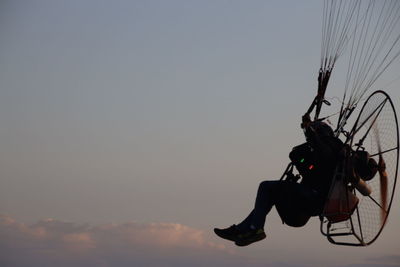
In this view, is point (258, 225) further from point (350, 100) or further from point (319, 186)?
point (350, 100)

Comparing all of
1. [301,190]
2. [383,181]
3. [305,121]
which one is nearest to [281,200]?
[301,190]

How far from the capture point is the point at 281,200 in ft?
62.0

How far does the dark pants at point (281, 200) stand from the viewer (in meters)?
18.6

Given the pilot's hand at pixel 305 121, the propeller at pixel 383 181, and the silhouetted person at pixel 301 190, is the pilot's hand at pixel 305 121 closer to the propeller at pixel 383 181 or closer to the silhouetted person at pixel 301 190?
the silhouetted person at pixel 301 190

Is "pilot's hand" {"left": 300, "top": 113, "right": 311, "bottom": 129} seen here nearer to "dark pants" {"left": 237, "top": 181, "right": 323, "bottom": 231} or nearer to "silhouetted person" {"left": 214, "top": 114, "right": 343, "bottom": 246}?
"silhouetted person" {"left": 214, "top": 114, "right": 343, "bottom": 246}

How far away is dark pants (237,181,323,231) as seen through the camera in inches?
733

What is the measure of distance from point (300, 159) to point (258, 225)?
165cm

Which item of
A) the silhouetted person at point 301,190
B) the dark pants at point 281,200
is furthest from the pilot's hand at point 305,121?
the dark pants at point 281,200

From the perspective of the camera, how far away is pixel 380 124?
736 inches

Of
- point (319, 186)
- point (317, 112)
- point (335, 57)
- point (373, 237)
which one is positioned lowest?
point (373, 237)

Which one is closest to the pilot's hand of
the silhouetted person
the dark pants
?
the silhouetted person

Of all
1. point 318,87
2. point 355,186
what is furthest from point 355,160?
point 318,87

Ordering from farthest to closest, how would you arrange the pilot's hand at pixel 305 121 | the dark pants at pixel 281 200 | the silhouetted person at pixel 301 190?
the dark pants at pixel 281 200, the silhouetted person at pixel 301 190, the pilot's hand at pixel 305 121

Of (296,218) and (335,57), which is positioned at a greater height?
(335,57)
